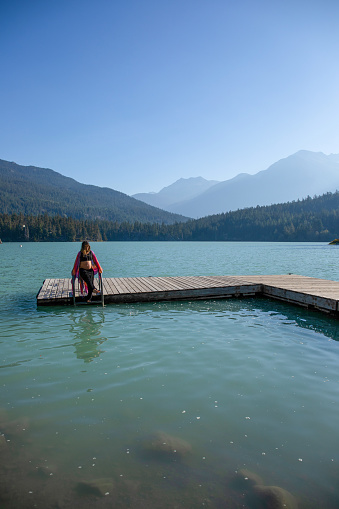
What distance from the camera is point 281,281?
1711 cm

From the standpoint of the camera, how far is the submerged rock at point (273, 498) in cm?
362

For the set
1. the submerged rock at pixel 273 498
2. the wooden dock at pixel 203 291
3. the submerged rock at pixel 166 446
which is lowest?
the submerged rock at pixel 273 498

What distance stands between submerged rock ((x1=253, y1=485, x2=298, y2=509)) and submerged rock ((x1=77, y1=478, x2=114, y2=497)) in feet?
4.99

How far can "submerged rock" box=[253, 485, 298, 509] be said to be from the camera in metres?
3.62

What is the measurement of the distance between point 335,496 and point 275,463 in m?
0.70

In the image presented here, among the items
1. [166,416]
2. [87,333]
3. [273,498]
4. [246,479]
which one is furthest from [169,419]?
[87,333]

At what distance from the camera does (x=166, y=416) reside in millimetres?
5426

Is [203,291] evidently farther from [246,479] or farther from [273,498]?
[273,498]

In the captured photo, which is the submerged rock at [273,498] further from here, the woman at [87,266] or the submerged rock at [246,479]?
the woman at [87,266]

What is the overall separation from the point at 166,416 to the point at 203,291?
392 inches

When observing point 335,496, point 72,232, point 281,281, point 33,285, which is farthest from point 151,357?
point 72,232

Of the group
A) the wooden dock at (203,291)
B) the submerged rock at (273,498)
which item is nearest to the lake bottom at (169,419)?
the submerged rock at (273,498)

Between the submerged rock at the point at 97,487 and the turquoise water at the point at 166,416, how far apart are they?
0.01 meters

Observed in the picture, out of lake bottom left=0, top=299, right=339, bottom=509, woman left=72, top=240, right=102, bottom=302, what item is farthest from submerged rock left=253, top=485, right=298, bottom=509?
woman left=72, top=240, right=102, bottom=302
